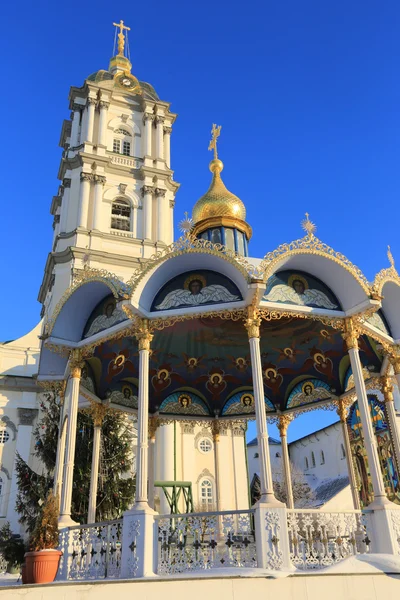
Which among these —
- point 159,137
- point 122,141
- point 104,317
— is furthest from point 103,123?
point 104,317

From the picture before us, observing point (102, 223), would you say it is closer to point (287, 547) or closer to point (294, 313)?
point (294, 313)

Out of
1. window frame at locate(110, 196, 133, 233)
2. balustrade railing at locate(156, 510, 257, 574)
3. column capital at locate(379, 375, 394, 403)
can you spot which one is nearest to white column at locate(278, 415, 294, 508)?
column capital at locate(379, 375, 394, 403)

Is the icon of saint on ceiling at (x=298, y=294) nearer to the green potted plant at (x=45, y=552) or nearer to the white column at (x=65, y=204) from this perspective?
the green potted plant at (x=45, y=552)

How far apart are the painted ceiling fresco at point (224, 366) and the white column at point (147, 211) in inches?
784

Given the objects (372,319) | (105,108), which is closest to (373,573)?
(372,319)

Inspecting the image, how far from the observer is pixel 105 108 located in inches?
1585

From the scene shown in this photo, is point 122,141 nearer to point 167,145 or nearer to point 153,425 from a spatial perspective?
point 167,145

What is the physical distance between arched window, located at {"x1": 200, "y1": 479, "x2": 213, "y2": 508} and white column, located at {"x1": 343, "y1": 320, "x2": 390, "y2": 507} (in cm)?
2225

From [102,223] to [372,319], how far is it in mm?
25514

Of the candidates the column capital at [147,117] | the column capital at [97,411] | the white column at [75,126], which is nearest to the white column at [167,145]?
Result: the column capital at [147,117]

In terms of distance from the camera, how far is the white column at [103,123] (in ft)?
125

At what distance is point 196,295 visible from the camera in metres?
11.8

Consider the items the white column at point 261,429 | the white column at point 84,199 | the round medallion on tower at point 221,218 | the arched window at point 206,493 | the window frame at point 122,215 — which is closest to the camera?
the white column at point 261,429

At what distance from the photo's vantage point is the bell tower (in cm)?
3316
